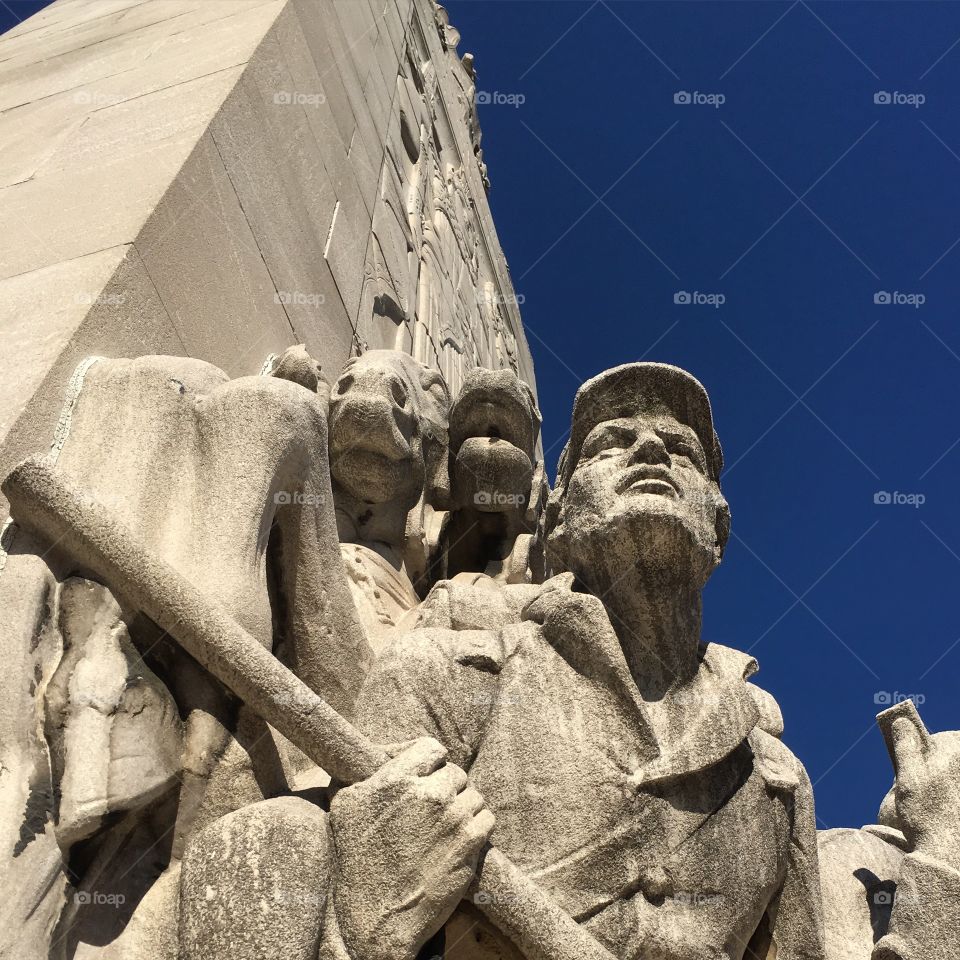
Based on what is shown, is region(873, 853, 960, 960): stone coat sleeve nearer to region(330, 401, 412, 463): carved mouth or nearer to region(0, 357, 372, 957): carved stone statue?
region(0, 357, 372, 957): carved stone statue

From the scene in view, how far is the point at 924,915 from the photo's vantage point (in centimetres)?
251

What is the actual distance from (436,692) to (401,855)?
61 cm

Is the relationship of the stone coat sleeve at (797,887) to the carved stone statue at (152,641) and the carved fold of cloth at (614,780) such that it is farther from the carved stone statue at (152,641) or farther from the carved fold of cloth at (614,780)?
the carved stone statue at (152,641)

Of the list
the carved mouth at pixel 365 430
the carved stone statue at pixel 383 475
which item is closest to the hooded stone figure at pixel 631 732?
the carved stone statue at pixel 383 475

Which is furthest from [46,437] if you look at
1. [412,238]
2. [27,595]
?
[412,238]

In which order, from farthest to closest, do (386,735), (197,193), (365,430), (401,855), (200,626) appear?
(365,430)
(197,193)
(386,735)
(200,626)
(401,855)

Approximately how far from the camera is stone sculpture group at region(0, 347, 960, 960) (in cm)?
200

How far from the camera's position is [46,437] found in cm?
261

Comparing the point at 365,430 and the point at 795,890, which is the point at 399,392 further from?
the point at 795,890

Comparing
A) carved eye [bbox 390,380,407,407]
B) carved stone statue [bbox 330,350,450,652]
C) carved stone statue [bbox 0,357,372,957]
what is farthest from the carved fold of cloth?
carved eye [bbox 390,380,407,407]

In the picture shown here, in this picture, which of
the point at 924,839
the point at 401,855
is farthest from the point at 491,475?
the point at 401,855

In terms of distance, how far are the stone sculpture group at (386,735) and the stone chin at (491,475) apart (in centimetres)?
103

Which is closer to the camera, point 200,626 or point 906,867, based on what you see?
point 200,626

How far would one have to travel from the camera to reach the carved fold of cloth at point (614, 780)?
2.30m
